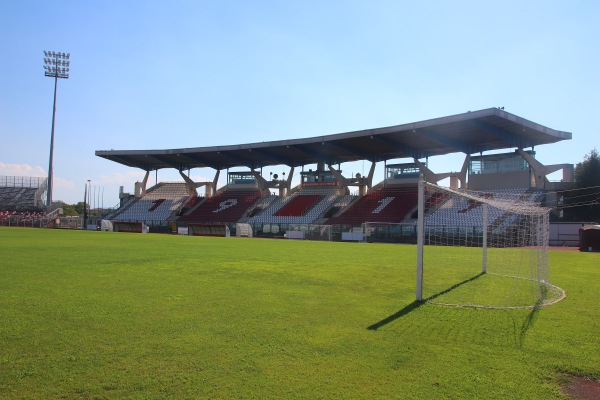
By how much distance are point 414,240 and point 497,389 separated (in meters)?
31.7

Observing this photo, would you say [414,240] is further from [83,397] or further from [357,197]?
[83,397]

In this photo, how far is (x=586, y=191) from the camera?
40250mm

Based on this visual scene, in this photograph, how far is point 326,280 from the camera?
33.1 feet

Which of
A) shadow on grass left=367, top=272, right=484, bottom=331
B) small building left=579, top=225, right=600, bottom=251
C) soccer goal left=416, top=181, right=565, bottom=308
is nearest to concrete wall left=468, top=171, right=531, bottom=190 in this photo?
small building left=579, top=225, right=600, bottom=251

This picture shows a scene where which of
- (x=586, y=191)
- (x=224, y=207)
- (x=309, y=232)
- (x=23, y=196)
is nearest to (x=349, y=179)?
(x=309, y=232)

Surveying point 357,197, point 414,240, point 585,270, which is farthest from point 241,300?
point 357,197

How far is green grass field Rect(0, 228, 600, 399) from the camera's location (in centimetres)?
362

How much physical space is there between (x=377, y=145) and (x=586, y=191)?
20351mm

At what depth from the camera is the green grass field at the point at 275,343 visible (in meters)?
3.62

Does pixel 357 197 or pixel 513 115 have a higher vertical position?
pixel 513 115

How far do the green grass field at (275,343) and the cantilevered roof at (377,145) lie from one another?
28.2 metres

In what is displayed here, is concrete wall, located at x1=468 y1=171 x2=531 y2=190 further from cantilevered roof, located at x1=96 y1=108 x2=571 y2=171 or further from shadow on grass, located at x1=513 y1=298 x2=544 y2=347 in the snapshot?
shadow on grass, located at x1=513 y1=298 x2=544 y2=347

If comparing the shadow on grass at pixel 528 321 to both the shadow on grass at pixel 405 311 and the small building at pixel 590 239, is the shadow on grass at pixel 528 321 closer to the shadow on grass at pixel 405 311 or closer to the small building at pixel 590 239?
the shadow on grass at pixel 405 311

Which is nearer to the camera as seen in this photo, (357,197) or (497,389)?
(497,389)
